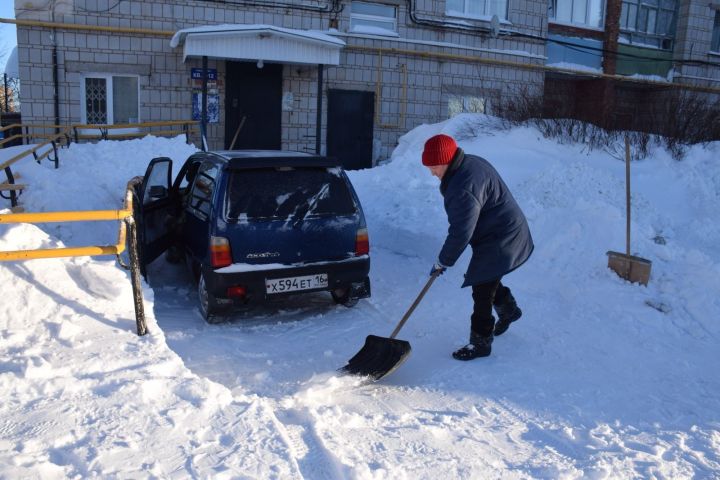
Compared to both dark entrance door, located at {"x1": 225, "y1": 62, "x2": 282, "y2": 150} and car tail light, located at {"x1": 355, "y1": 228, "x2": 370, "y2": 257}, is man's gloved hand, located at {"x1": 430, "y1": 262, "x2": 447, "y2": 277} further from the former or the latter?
dark entrance door, located at {"x1": 225, "y1": 62, "x2": 282, "y2": 150}

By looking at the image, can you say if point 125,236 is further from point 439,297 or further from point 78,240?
point 78,240

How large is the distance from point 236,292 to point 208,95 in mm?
10003

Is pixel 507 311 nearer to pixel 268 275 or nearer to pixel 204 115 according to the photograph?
pixel 268 275

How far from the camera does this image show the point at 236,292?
18.9 ft

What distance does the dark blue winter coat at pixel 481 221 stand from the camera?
4785mm

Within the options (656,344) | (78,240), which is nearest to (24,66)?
(78,240)

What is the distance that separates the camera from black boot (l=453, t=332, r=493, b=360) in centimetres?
512

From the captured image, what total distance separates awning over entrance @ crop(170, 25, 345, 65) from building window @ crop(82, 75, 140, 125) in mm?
1537

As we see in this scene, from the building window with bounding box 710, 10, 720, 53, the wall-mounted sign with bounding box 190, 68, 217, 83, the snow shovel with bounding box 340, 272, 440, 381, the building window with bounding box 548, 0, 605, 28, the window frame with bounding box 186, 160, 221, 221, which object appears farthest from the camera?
the building window with bounding box 710, 10, 720, 53

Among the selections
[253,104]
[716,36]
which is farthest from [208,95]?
[716,36]

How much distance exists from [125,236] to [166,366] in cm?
117

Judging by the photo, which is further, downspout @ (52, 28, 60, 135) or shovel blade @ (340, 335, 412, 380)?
downspout @ (52, 28, 60, 135)

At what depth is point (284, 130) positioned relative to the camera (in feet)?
51.5

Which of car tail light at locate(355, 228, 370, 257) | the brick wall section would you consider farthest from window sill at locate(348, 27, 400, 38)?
car tail light at locate(355, 228, 370, 257)
